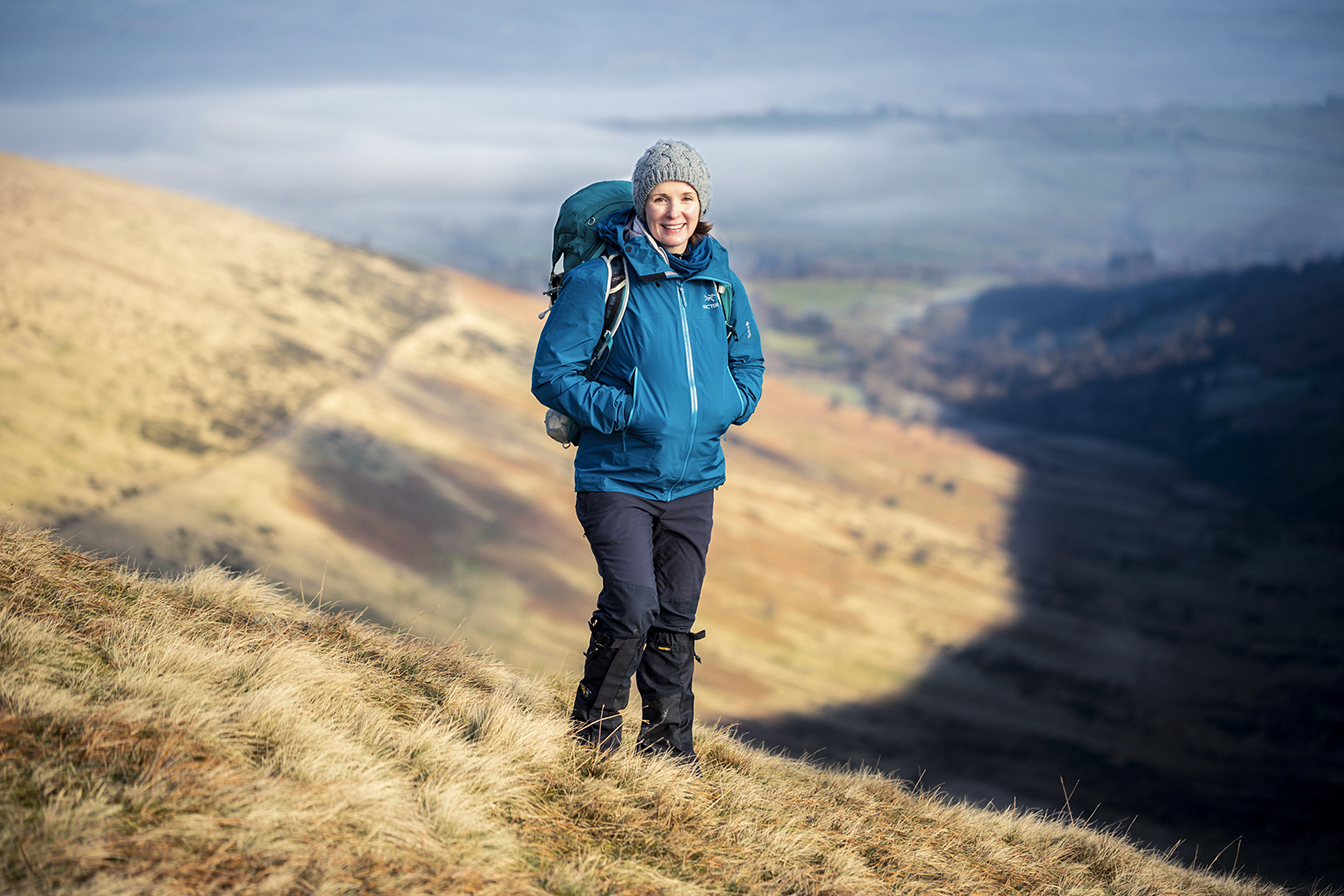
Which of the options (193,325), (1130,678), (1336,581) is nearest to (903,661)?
(1130,678)

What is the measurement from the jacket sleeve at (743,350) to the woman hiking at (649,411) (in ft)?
0.15

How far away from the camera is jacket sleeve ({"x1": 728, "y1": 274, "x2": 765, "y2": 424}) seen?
4.50m

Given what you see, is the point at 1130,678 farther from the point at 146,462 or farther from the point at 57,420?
the point at 57,420

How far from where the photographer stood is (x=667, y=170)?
4184 millimetres

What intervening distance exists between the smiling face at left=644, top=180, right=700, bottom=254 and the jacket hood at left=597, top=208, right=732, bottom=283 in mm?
74

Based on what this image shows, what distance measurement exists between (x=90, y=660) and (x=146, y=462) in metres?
35.8

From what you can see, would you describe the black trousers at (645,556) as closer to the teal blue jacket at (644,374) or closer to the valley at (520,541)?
the teal blue jacket at (644,374)

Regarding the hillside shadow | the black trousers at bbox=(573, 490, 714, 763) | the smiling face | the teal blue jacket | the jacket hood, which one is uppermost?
the smiling face

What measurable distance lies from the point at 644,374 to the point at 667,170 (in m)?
0.98

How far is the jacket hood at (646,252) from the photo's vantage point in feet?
13.4

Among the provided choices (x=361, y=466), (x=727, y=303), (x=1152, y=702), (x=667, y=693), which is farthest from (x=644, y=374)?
(x=1152, y=702)

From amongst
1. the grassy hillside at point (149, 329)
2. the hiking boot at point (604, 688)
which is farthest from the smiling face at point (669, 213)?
the grassy hillside at point (149, 329)

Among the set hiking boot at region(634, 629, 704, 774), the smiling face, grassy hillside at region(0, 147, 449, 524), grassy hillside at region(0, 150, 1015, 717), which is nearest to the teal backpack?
the smiling face

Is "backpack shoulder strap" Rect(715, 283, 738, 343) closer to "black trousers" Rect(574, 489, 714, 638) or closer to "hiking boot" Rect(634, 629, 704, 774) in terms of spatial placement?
"black trousers" Rect(574, 489, 714, 638)
